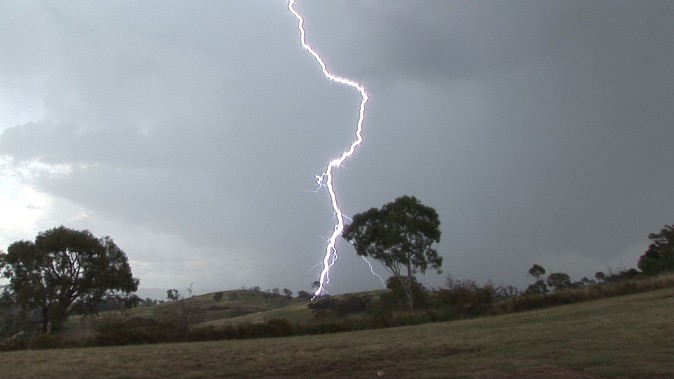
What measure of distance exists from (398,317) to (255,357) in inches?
638

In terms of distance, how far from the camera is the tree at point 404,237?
1559 inches

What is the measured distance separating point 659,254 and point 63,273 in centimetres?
5342

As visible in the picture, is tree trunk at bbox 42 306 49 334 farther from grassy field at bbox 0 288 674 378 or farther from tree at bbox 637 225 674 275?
tree at bbox 637 225 674 275

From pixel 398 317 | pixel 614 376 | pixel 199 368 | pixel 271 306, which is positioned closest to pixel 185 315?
pixel 398 317

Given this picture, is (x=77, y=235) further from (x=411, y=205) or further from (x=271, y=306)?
(x=271, y=306)

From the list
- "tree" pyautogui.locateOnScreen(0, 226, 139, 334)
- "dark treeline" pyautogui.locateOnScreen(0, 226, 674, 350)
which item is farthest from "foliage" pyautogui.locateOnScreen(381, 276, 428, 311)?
"tree" pyautogui.locateOnScreen(0, 226, 139, 334)

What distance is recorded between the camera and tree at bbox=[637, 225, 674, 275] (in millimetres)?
46603

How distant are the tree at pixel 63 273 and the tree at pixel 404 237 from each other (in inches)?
721

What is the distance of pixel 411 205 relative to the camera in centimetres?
4078

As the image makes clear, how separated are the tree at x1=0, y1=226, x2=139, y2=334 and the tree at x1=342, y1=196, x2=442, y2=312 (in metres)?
18.3

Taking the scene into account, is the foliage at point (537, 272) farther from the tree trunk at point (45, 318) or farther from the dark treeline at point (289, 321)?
the tree trunk at point (45, 318)

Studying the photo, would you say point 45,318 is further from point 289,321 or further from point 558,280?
point 558,280

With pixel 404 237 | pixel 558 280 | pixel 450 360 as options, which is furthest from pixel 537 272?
pixel 450 360

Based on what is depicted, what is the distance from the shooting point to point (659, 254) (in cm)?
5341
